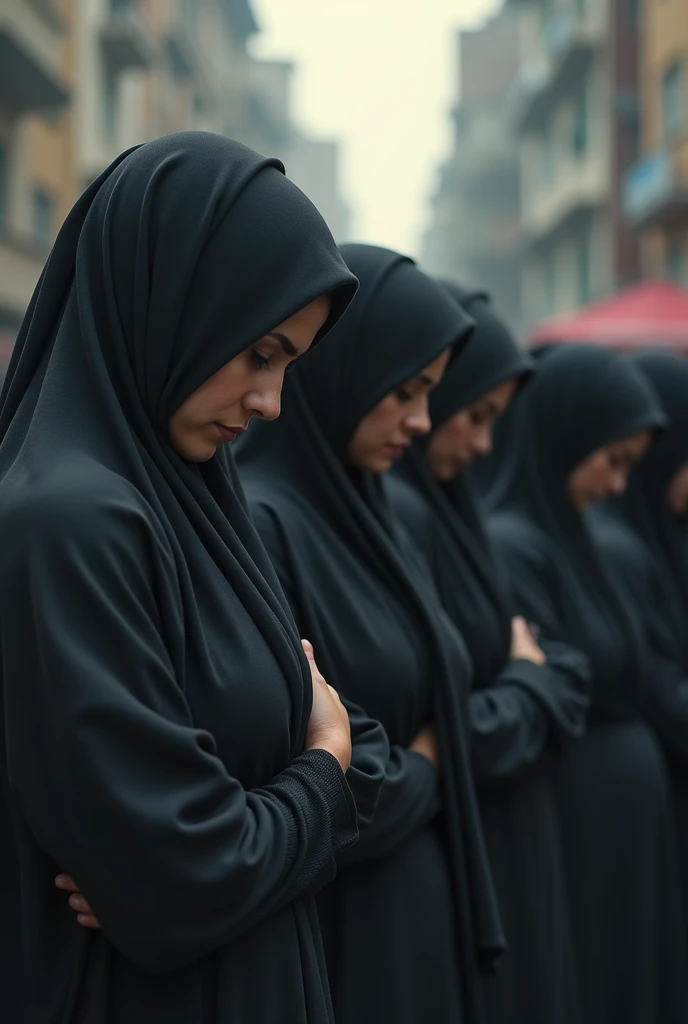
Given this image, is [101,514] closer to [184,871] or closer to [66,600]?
[66,600]

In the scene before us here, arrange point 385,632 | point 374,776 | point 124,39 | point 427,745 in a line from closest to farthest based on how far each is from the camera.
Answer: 1. point 374,776
2. point 385,632
3. point 427,745
4. point 124,39

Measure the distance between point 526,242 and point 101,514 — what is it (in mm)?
32393

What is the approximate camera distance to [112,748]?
1.64 m

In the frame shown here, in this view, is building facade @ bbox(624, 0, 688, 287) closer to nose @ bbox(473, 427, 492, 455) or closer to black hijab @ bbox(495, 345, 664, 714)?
black hijab @ bbox(495, 345, 664, 714)

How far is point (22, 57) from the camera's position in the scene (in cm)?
1662

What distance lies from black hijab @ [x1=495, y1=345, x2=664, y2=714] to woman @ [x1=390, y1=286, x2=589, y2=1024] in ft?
1.11

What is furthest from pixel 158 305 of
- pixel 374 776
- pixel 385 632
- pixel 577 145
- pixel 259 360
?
pixel 577 145

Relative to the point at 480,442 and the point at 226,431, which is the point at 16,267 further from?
the point at 226,431

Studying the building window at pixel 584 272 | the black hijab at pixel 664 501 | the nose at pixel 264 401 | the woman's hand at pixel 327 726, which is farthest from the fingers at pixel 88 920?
the building window at pixel 584 272

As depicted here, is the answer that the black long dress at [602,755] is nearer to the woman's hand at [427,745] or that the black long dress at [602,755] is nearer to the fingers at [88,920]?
the woman's hand at [427,745]

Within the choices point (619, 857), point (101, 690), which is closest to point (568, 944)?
point (619, 857)

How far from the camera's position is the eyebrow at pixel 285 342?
1.94 m

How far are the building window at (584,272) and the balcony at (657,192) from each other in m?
5.62

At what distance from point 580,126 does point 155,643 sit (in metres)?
27.9
